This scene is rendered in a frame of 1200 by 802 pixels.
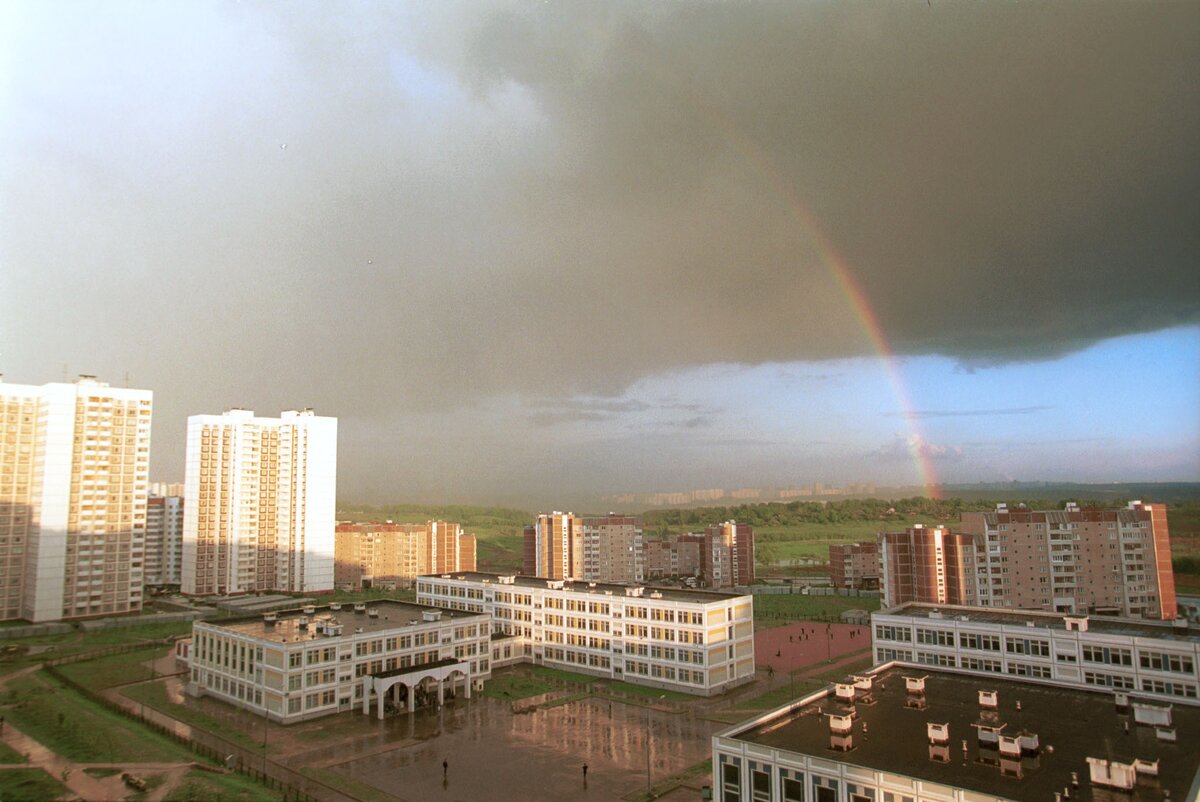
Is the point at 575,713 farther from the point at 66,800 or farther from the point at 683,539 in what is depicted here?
the point at 683,539

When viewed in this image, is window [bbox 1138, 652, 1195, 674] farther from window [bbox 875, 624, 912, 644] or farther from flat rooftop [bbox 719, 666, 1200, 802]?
window [bbox 875, 624, 912, 644]

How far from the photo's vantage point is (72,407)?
47.4 m

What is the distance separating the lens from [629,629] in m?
30.5

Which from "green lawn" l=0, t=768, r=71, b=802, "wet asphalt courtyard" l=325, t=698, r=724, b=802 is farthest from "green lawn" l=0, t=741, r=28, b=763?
"wet asphalt courtyard" l=325, t=698, r=724, b=802

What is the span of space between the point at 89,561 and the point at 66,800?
36225 mm

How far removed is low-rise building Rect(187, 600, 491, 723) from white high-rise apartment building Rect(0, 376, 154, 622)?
22.7 meters

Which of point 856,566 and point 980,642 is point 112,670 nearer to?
point 980,642

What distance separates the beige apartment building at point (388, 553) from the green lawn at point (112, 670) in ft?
103

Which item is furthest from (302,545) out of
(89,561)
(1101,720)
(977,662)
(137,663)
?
(1101,720)

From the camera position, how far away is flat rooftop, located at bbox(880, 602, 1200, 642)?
2199 cm

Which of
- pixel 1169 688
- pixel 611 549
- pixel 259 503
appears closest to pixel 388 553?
pixel 259 503

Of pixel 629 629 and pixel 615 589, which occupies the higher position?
pixel 615 589

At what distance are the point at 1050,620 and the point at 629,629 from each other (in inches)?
597

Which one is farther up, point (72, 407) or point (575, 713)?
point (72, 407)
